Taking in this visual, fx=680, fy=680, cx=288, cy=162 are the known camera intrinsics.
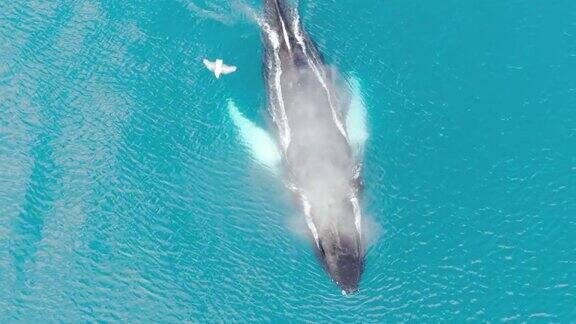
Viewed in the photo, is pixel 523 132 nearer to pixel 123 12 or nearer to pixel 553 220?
pixel 553 220

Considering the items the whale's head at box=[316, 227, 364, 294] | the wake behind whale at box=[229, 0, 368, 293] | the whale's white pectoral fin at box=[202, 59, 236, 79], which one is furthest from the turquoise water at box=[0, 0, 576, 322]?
the wake behind whale at box=[229, 0, 368, 293]

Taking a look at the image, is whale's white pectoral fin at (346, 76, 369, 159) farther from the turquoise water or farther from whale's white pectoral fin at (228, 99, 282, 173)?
whale's white pectoral fin at (228, 99, 282, 173)

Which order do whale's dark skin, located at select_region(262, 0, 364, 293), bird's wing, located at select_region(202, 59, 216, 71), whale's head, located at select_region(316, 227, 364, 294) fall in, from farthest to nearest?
bird's wing, located at select_region(202, 59, 216, 71) < whale's dark skin, located at select_region(262, 0, 364, 293) < whale's head, located at select_region(316, 227, 364, 294)

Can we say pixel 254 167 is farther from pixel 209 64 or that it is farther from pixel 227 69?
pixel 209 64

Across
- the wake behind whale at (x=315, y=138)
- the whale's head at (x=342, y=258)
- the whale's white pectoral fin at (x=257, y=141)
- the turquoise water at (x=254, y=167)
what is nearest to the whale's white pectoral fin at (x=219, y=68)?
the turquoise water at (x=254, y=167)

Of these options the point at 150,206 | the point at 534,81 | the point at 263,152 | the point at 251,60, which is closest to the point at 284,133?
the point at 263,152

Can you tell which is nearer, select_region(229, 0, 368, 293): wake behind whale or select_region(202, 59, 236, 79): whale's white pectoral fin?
select_region(229, 0, 368, 293): wake behind whale
